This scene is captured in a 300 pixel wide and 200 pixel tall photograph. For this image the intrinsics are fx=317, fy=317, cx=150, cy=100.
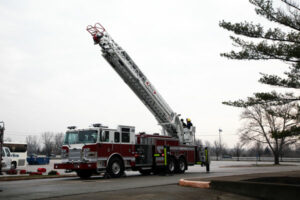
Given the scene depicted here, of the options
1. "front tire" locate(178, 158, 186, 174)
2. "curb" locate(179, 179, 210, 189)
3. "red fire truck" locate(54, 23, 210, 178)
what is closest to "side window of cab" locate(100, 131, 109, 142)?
"red fire truck" locate(54, 23, 210, 178)

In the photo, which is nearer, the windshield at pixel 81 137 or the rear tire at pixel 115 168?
the windshield at pixel 81 137

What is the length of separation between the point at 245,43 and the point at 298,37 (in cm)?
205

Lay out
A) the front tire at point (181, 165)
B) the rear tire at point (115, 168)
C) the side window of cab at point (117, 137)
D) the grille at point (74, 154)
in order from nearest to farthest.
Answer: the grille at point (74, 154), the rear tire at point (115, 168), the side window of cab at point (117, 137), the front tire at point (181, 165)

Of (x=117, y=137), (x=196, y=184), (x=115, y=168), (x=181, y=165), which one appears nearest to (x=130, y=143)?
(x=117, y=137)

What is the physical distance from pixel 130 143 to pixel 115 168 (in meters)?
1.68

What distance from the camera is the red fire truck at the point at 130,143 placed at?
15734mm

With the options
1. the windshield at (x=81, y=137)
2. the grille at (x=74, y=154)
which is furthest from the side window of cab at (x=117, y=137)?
the grille at (x=74, y=154)

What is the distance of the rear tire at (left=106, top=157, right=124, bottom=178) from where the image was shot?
16.0m

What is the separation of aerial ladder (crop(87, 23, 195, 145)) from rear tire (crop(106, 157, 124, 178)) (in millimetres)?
4461

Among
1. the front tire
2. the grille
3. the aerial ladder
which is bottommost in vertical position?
the front tire

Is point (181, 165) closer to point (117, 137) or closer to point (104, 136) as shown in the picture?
point (117, 137)

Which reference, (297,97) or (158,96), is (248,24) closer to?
(297,97)

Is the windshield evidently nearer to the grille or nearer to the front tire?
the grille

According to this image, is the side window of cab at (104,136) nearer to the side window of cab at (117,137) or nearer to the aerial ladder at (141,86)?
the side window of cab at (117,137)
